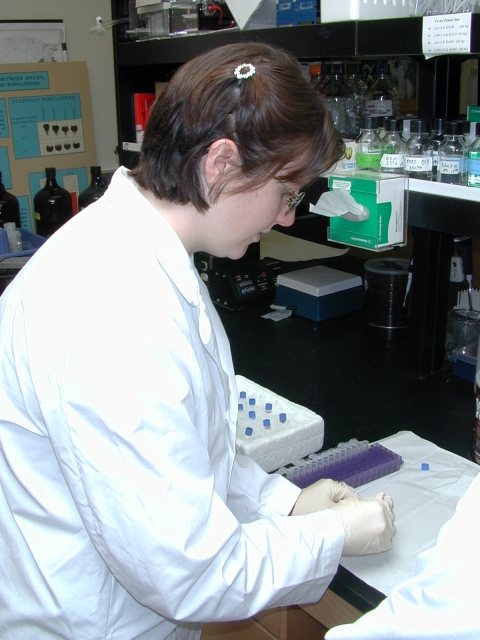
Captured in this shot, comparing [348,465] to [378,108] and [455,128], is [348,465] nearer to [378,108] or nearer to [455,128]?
[455,128]

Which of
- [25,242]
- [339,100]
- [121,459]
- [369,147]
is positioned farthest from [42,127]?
[121,459]

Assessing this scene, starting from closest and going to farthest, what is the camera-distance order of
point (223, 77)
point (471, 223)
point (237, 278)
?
point (223, 77)
point (471, 223)
point (237, 278)

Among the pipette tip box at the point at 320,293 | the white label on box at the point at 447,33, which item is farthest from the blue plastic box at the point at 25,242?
the white label on box at the point at 447,33

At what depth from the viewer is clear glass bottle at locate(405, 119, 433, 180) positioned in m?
1.27

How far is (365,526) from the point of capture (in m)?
0.97

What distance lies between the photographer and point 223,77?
81cm

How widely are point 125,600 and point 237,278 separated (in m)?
1.33

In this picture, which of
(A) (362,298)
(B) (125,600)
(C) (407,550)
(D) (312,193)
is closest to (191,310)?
(B) (125,600)

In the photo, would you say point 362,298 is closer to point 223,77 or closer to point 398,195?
point 398,195

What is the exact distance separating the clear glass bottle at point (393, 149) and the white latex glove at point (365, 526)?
0.67 meters

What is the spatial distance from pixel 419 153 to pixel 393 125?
0.26 ft

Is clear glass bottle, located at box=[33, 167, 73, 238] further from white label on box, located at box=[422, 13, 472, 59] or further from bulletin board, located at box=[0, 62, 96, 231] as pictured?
white label on box, located at box=[422, 13, 472, 59]

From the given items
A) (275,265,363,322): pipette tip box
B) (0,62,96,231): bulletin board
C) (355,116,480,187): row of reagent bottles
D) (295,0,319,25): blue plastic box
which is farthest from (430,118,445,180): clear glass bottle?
(0,62,96,231): bulletin board

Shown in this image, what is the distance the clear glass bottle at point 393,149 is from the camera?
130 cm
